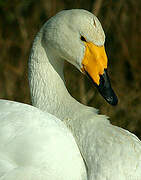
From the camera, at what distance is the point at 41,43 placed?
2.51 m

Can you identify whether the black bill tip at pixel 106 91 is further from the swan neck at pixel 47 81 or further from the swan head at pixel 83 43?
the swan neck at pixel 47 81

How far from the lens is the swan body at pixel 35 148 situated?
78.5 inches

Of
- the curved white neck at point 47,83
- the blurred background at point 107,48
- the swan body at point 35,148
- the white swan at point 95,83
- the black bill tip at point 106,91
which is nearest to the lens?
the swan body at point 35,148

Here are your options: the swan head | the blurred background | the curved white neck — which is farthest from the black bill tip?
the blurred background

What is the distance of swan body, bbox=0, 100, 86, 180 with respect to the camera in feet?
6.54

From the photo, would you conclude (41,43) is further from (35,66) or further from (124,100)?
(124,100)

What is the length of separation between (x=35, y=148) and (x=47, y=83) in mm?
527

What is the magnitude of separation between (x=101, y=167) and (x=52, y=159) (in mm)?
238

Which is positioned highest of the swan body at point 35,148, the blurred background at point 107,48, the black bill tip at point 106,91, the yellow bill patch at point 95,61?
the yellow bill patch at point 95,61

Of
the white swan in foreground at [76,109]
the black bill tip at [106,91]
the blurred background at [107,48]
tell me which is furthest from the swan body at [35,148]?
the blurred background at [107,48]

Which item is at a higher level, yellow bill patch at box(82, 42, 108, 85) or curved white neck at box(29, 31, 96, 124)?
yellow bill patch at box(82, 42, 108, 85)

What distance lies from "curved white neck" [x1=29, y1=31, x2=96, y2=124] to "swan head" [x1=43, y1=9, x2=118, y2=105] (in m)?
0.08

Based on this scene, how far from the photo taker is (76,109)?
242 centimetres

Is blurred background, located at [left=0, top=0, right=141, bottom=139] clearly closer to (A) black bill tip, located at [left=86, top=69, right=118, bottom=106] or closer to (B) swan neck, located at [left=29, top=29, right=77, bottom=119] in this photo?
(B) swan neck, located at [left=29, top=29, right=77, bottom=119]
